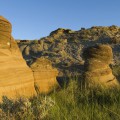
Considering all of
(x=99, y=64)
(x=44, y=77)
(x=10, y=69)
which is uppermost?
(x=10, y=69)

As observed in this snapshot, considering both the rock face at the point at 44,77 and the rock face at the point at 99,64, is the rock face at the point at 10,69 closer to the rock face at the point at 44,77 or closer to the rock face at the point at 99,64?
the rock face at the point at 44,77

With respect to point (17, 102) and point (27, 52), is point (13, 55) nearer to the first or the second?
point (17, 102)

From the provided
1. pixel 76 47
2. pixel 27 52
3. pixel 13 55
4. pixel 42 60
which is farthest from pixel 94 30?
pixel 13 55

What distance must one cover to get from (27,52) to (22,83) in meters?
30.8

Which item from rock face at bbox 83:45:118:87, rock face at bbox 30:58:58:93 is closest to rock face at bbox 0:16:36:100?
rock face at bbox 30:58:58:93

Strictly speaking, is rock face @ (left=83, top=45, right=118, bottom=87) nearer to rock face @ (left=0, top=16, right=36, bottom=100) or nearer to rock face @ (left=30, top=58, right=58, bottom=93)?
rock face @ (left=30, top=58, right=58, bottom=93)

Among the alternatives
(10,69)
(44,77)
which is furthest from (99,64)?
(10,69)

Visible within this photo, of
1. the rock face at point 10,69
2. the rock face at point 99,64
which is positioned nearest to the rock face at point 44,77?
the rock face at point 10,69

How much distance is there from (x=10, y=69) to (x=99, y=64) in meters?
6.41

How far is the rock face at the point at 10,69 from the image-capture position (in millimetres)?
12188

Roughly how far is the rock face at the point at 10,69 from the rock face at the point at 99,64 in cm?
427

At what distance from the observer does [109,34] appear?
5009 centimetres

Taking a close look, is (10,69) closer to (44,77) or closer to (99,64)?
(44,77)

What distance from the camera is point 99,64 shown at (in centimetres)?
1806
